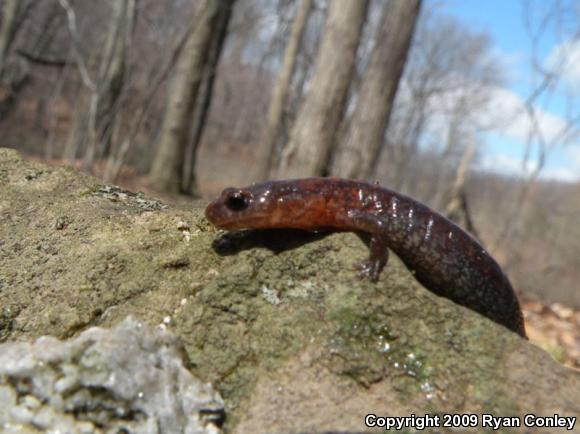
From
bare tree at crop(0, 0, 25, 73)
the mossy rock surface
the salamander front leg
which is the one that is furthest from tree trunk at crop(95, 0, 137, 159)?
the salamander front leg

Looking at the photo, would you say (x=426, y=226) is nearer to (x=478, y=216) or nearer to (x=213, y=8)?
(x=213, y=8)

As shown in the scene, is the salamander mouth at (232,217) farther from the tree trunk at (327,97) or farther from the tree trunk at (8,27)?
the tree trunk at (8,27)

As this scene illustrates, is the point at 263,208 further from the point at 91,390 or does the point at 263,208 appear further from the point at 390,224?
the point at 91,390

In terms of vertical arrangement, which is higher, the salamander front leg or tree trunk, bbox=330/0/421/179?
tree trunk, bbox=330/0/421/179

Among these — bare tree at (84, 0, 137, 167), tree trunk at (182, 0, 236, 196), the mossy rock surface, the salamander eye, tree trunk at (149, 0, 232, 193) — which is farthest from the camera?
tree trunk at (182, 0, 236, 196)

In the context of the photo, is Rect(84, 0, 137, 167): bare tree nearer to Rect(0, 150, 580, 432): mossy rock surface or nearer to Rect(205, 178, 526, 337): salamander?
Rect(0, 150, 580, 432): mossy rock surface

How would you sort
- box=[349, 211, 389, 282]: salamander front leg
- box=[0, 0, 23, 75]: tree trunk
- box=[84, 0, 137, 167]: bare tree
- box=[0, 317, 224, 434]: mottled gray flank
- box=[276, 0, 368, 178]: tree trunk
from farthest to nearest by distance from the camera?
box=[0, 0, 23, 75]: tree trunk, box=[84, 0, 137, 167]: bare tree, box=[276, 0, 368, 178]: tree trunk, box=[349, 211, 389, 282]: salamander front leg, box=[0, 317, 224, 434]: mottled gray flank

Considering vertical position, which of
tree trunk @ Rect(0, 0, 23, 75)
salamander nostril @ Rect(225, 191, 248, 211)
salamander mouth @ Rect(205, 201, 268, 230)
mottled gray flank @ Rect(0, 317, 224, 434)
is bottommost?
mottled gray flank @ Rect(0, 317, 224, 434)
